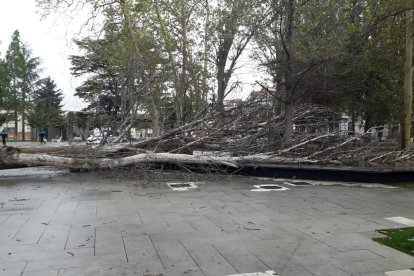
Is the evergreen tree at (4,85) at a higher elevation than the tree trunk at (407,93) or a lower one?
higher

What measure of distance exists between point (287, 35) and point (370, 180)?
4771 millimetres

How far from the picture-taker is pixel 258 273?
13.6 ft

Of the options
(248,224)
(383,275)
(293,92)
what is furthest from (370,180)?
(383,275)

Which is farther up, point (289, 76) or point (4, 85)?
point (4, 85)

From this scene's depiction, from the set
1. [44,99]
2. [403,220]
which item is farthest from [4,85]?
[403,220]

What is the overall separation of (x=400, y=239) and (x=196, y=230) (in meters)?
2.66

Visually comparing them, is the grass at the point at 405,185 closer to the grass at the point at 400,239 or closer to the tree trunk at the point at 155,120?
the grass at the point at 400,239

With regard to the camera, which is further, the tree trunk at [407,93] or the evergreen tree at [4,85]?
the evergreen tree at [4,85]

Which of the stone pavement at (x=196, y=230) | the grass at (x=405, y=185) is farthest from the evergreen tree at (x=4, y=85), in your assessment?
the grass at (x=405, y=185)

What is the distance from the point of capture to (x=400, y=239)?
5.27 metres

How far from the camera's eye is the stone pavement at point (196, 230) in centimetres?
434

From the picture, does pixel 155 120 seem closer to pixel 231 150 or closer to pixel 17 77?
pixel 231 150

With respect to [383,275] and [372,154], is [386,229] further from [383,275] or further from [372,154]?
[372,154]

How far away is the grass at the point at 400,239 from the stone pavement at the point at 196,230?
6.8 inches
